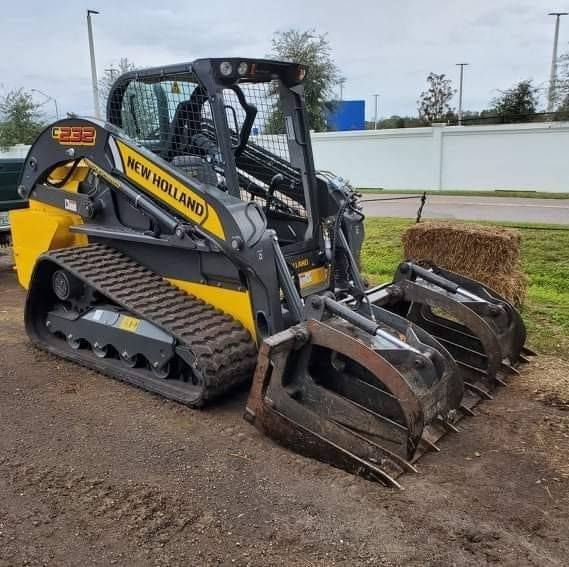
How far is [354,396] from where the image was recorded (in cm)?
394

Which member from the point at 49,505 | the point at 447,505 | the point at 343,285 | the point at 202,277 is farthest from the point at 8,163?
the point at 447,505

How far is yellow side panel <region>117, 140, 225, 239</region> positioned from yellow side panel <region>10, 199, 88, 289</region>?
3.02ft

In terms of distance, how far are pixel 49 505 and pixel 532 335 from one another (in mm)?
4497

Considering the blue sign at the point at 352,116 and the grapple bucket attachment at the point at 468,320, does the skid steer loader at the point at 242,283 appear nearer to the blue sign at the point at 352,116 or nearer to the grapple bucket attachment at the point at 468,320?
the grapple bucket attachment at the point at 468,320

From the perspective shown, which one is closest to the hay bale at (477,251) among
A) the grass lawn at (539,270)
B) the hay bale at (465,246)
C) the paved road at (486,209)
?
the hay bale at (465,246)

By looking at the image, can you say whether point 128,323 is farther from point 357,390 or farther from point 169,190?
point 357,390

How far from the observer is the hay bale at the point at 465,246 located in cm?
720

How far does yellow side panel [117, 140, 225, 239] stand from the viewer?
444cm

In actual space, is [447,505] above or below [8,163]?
below

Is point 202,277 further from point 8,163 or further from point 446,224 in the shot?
point 8,163

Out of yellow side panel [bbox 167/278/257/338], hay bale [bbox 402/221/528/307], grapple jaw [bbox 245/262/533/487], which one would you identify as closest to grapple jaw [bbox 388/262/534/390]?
grapple jaw [bbox 245/262/533/487]

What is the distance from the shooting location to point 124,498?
332 centimetres

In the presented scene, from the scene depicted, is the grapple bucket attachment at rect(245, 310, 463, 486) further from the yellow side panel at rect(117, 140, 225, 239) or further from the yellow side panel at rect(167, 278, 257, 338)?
the yellow side panel at rect(117, 140, 225, 239)

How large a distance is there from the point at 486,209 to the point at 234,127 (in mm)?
12623
